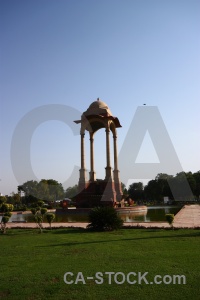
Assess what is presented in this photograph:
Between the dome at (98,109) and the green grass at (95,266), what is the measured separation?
24450 millimetres

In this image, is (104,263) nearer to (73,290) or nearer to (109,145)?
(73,290)

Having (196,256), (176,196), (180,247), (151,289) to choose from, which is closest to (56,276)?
(151,289)

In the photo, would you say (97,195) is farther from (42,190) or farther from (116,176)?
(42,190)

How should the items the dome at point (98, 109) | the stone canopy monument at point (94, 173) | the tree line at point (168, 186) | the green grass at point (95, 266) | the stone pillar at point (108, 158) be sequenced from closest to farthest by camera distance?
the green grass at point (95, 266) < the stone canopy monument at point (94, 173) < the stone pillar at point (108, 158) < the dome at point (98, 109) < the tree line at point (168, 186)

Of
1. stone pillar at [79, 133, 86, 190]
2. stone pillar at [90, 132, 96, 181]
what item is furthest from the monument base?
stone pillar at [90, 132, 96, 181]

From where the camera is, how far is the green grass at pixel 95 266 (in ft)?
15.1

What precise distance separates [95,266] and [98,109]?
28.0m

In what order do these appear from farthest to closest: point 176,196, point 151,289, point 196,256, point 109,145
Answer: point 176,196 → point 109,145 → point 196,256 → point 151,289

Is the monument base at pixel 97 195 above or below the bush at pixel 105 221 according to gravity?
above

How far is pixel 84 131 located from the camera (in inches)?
1314

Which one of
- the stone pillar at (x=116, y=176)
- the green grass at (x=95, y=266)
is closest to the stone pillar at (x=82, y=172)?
the stone pillar at (x=116, y=176)

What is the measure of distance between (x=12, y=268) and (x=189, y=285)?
3746 mm

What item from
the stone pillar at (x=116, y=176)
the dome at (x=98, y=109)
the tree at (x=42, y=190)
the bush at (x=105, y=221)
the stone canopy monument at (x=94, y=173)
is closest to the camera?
the bush at (x=105, y=221)

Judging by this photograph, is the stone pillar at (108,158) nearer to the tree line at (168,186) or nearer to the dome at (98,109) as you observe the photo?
the dome at (98,109)
